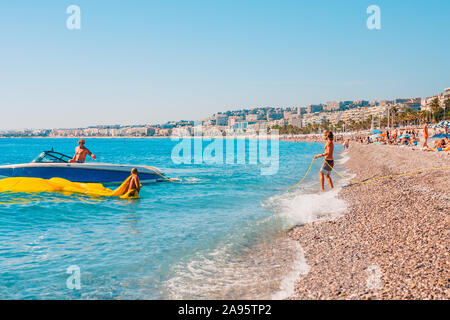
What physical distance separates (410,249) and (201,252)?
4.03m

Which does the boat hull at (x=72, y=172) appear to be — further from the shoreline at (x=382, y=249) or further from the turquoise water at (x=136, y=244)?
the shoreline at (x=382, y=249)

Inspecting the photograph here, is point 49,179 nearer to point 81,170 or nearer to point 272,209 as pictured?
point 81,170

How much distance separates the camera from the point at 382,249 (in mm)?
6457

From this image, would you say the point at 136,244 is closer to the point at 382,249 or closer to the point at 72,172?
the point at 382,249

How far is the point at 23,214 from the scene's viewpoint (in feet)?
38.0

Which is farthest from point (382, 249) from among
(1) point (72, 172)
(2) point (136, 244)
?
(1) point (72, 172)

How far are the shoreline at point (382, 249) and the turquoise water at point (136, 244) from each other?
88 cm

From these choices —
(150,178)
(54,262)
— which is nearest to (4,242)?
(54,262)

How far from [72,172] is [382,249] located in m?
14.0

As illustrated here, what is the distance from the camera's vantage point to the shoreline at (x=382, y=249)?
4719 mm

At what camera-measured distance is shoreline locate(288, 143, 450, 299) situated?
4719mm

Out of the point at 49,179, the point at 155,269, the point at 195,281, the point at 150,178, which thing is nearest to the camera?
the point at 195,281

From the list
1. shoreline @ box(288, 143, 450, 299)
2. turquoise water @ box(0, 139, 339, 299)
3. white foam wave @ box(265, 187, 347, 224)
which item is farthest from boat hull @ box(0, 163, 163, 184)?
shoreline @ box(288, 143, 450, 299)
